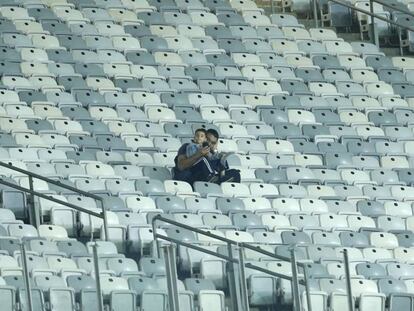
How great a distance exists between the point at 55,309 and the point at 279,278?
5.94ft

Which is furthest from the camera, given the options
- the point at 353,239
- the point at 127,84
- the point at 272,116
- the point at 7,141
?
the point at 272,116

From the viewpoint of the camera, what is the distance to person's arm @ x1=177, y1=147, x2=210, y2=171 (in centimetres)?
1973

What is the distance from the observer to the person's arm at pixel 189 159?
19734 millimetres

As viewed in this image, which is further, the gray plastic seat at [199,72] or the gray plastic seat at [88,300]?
the gray plastic seat at [199,72]

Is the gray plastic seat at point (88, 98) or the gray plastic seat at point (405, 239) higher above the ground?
the gray plastic seat at point (88, 98)

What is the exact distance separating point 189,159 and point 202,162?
0.21 metres

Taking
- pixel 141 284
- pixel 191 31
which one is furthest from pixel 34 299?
pixel 191 31

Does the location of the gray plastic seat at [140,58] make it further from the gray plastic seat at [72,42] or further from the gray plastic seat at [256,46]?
the gray plastic seat at [256,46]

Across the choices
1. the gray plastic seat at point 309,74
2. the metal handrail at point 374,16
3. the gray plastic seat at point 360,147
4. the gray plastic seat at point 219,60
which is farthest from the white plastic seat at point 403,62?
the gray plastic seat at point 360,147

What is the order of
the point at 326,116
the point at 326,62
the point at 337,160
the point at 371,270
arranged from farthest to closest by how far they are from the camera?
the point at 326,62, the point at 326,116, the point at 337,160, the point at 371,270

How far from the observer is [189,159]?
19.9m

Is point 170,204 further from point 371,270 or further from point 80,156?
point 371,270

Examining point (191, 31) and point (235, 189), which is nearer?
point (235, 189)

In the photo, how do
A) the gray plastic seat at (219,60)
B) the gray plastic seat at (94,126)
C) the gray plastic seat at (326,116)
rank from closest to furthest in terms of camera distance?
the gray plastic seat at (94,126) < the gray plastic seat at (326,116) < the gray plastic seat at (219,60)
